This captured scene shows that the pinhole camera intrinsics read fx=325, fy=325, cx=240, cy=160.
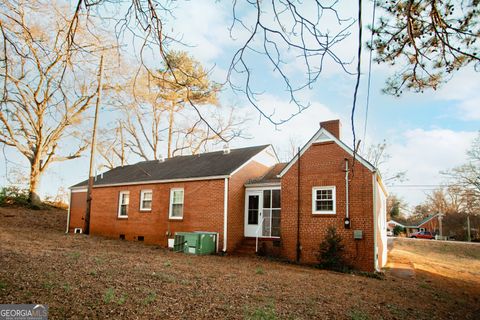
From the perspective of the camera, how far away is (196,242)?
14555 millimetres

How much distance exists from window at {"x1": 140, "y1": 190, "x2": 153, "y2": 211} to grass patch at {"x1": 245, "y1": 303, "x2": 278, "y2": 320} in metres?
13.9

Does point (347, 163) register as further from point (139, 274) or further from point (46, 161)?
point (46, 161)

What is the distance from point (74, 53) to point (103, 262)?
6494 millimetres

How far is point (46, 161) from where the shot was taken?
2681cm

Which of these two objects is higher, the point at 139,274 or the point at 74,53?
the point at 74,53

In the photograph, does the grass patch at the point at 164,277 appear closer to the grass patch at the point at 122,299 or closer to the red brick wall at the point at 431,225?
the grass patch at the point at 122,299

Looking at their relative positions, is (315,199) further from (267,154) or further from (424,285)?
(267,154)

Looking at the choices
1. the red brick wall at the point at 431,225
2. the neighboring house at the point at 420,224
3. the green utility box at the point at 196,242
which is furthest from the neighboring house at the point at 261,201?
the red brick wall at the point at 431,225

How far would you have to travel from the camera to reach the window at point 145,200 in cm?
1880

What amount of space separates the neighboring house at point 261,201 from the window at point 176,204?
0.18 ft

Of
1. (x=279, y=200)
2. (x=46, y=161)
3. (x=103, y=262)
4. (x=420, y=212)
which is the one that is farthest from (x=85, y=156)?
(x=420, y=212)

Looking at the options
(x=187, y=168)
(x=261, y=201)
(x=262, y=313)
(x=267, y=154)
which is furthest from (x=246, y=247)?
(x=262, y=313)

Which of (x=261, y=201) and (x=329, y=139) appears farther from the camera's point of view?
(x=261, y=201)

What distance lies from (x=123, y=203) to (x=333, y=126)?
1352 centimetres
